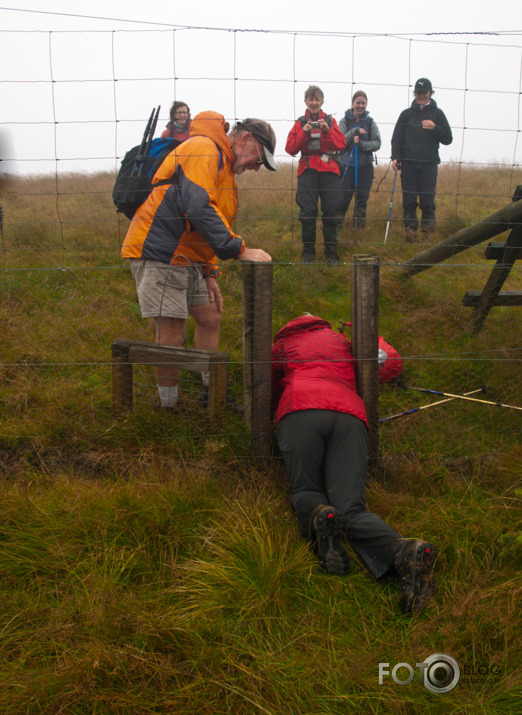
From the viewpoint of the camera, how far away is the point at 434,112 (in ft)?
25.7

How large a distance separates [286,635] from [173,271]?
8.13 feet

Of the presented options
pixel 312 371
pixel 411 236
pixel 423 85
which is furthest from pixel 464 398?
pixel 423 85

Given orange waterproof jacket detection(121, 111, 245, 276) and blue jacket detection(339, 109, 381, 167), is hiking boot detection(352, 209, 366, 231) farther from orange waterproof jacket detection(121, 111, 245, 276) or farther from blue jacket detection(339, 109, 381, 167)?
orange waterproof jacket detection(121, 111, 245, 276)

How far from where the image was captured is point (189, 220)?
13.0 ft

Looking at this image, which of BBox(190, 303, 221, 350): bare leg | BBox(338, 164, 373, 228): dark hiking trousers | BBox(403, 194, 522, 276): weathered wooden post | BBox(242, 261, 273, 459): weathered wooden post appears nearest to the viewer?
BBox(242, 261, 273, 459): weathered wooden post

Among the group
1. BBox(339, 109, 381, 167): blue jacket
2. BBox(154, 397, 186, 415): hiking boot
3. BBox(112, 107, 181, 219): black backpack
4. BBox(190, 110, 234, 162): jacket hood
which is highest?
BBox(339, 109, 381, 167): blue jacket

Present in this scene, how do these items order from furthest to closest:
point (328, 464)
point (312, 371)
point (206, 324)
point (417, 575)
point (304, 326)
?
point (206, 324) → point (304, 326) → point (312, 371) → point (328, 464) → point (417, 575)

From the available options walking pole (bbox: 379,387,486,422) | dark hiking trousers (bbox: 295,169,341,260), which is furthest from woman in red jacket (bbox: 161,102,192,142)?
walking pole (bbox: 379,387,486,422)

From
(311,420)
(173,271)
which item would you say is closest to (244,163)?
(173,271)

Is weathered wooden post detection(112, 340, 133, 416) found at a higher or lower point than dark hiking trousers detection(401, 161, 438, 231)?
lower

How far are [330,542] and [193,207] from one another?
215cm

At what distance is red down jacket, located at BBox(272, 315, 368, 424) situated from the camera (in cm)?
346

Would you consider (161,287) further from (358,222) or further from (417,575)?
(358,222)

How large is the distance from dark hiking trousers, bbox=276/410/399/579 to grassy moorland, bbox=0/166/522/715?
0.16 metres
